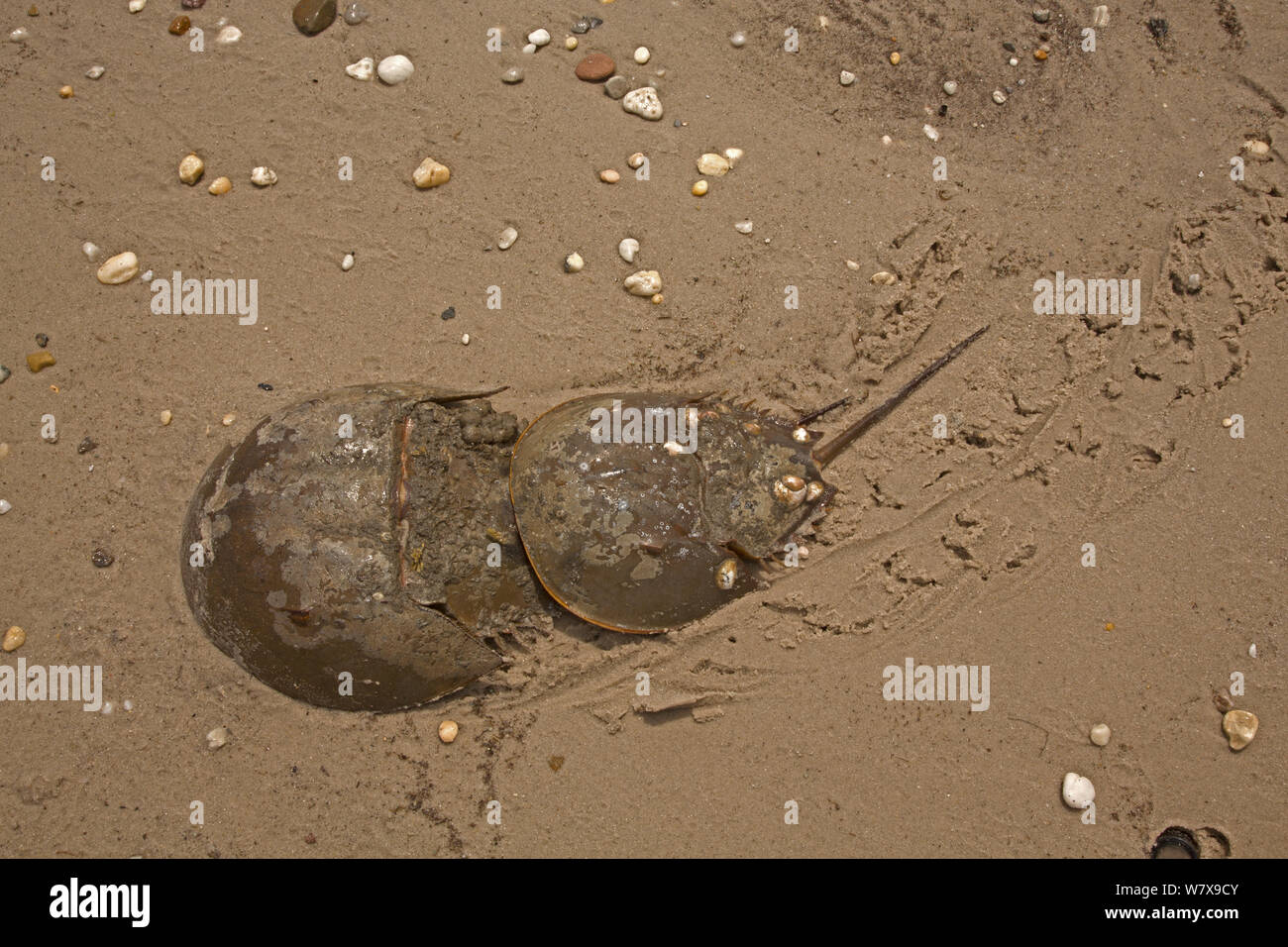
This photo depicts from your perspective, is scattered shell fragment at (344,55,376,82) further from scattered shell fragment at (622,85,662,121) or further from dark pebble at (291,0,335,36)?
scattered shell fragment at (622,85,662,121)

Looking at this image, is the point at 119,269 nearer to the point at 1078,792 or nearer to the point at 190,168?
the point at 190,168

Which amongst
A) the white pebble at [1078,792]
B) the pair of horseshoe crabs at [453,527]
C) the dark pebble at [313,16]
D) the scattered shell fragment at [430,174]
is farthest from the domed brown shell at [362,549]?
the white pebble at [1078,792]

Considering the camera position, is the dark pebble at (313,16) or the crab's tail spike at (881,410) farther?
the dark pebble at (313,16)

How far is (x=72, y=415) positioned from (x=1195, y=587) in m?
4.88

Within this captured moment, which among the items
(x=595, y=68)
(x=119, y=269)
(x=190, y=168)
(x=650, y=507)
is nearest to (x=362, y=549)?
(x=650, y=507)

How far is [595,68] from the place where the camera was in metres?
3.59

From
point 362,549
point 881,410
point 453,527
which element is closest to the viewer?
point 362,549

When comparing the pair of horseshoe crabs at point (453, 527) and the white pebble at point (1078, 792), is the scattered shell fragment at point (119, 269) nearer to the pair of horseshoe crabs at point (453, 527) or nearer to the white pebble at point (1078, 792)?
the pair of horseshoe crabs at point (453, 527)

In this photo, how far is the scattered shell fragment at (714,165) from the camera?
3514mm

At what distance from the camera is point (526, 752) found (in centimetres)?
315

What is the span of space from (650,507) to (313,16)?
2881mm

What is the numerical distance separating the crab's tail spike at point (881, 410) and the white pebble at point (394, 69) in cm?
256

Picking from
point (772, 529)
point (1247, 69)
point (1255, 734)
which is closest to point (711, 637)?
point (772, 529)

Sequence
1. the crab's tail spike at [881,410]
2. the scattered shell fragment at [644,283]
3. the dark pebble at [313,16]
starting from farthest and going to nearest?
1. the dark pebble at [313,16]
2. the scattered shell fragment at [644,283]
3. the crab's tail spike at [881,410]
